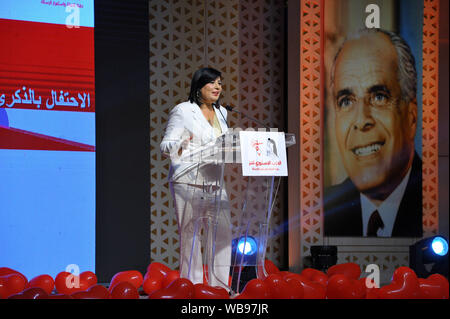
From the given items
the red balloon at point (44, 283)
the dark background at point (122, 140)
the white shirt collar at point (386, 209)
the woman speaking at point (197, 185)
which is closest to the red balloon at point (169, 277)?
the woman speaking at point (197, 185)

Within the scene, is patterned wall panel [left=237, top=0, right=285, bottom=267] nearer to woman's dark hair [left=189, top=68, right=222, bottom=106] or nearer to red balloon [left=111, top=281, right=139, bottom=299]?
woman's dark hair [left=189, top=68, right=222, bottom=106]

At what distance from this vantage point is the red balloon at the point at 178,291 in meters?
3.39

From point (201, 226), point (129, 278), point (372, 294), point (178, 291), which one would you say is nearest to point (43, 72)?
point (129, 278)

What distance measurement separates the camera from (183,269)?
3885 mm

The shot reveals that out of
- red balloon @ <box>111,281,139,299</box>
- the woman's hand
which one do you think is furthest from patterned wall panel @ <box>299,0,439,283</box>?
red balloon @ <box>111,281,139,299</box>

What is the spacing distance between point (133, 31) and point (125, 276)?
7.01ft

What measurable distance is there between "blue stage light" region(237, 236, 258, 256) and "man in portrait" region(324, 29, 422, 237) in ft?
7.27

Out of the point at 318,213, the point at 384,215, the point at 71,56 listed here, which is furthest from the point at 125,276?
the point at 384,215

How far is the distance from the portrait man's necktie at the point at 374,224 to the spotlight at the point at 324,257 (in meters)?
0.74

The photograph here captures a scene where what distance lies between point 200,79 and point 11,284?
5.59 feet

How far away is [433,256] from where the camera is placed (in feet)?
17.1

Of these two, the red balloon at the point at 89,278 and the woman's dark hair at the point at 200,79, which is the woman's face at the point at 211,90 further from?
the red balloon at the point at 89,278

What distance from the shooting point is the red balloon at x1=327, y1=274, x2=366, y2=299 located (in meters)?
3.78

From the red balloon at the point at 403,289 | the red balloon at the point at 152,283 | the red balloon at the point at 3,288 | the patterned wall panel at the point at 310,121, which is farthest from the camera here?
the patterned wall panel at the point at 310,121
